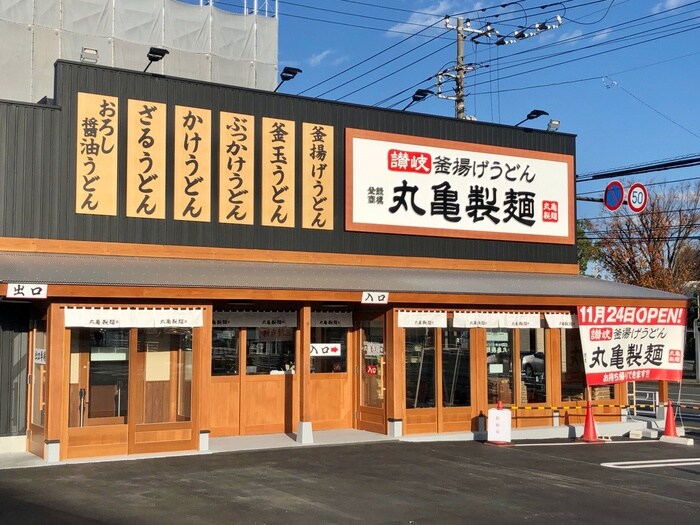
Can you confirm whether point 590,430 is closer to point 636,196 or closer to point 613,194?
point 613,194

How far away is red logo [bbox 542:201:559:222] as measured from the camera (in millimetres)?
20844

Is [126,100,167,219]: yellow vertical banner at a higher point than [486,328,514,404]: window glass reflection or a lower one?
higher

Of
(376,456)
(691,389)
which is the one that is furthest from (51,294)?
(691,389)

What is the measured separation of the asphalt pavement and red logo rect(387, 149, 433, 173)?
21.7 ft

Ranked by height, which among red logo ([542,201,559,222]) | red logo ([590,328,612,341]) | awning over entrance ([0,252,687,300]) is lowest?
red logo ([590,328,612,341])

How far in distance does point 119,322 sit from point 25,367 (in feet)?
7.28

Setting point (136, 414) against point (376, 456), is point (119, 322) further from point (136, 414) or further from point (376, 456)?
point (376, 456)

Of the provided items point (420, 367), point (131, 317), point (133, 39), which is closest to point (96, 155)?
point (131, 317)

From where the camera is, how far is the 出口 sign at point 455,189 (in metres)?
18.3

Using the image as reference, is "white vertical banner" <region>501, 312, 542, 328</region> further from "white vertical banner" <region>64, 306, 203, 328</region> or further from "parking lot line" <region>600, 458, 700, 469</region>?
"white vertical banner" <region>64, 306, 203, 328</region>

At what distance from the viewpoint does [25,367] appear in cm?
1460

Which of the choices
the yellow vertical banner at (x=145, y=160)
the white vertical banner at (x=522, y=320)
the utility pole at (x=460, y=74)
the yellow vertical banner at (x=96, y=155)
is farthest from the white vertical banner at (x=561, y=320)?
the utility pole at (x=460, y=74)

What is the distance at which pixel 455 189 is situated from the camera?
19.5 meters

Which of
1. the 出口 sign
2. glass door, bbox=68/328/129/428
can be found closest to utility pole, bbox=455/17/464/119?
the 出口 sign
